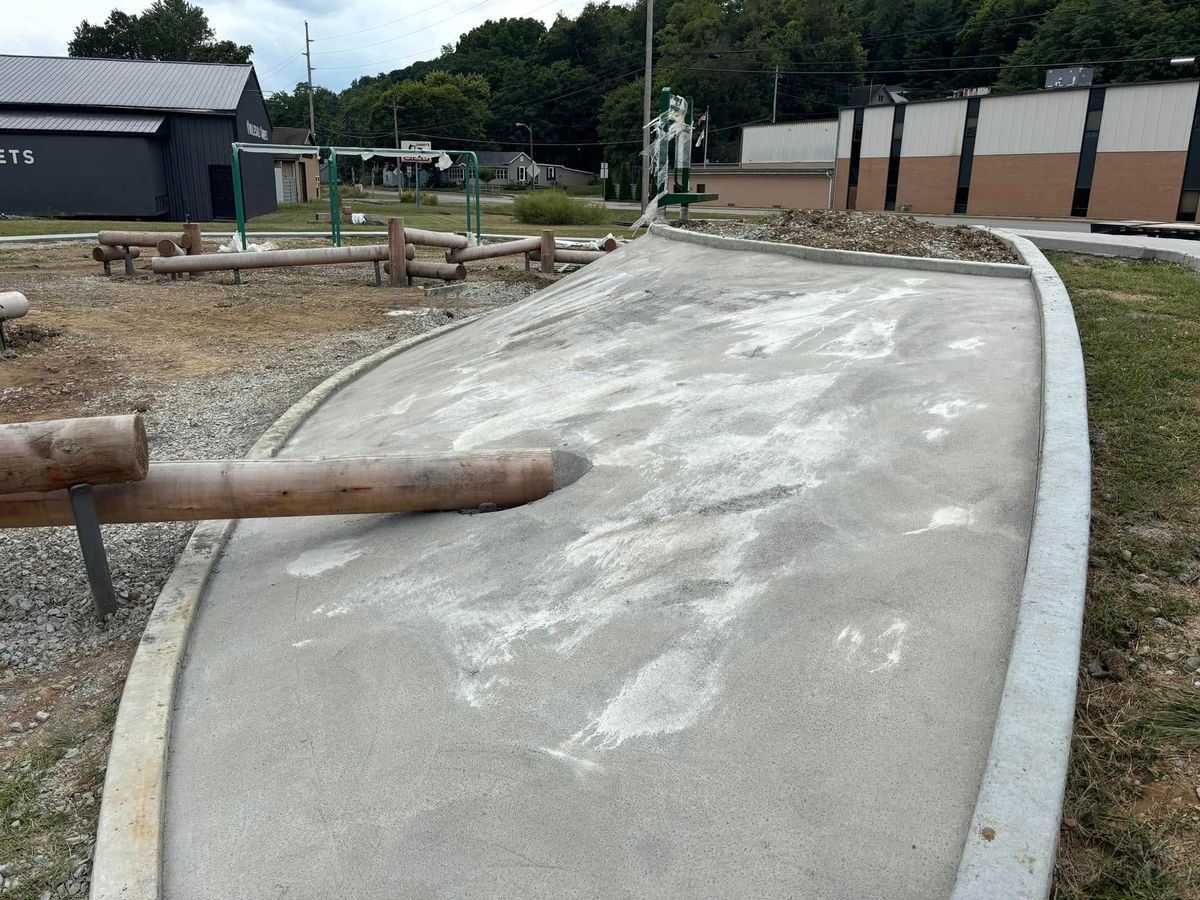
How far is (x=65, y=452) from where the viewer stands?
396 centimetres

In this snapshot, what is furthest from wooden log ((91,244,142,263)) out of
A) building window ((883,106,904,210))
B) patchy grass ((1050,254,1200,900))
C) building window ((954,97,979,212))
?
building window ((883,106,904,210))

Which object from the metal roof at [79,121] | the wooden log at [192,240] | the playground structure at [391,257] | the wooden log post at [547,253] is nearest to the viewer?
the playground structure at [391,257]

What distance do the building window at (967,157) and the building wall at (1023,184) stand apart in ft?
1.88

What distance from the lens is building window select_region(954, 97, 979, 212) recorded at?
4431 centimetres

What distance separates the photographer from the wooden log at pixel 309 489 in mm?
4250

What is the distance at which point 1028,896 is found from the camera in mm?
2068

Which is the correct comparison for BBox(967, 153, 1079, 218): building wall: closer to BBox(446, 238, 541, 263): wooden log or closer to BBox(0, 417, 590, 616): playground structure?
BBox(446, 238, 541, 263): wooden log

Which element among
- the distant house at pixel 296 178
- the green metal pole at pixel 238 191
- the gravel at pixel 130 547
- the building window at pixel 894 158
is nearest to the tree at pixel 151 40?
the distant house at pixel 296 178

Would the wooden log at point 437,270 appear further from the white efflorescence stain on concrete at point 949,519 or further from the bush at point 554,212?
the bush at point 554,212

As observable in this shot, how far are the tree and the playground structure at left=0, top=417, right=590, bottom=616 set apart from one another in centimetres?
9331

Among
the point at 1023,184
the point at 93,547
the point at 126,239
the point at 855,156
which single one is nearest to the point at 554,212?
the point at 126,239

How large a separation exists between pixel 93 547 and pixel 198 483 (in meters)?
A: 0.56

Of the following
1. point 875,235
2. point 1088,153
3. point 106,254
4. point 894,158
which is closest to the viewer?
point 875,235

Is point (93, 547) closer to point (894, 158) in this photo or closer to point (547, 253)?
point (547, 253)
